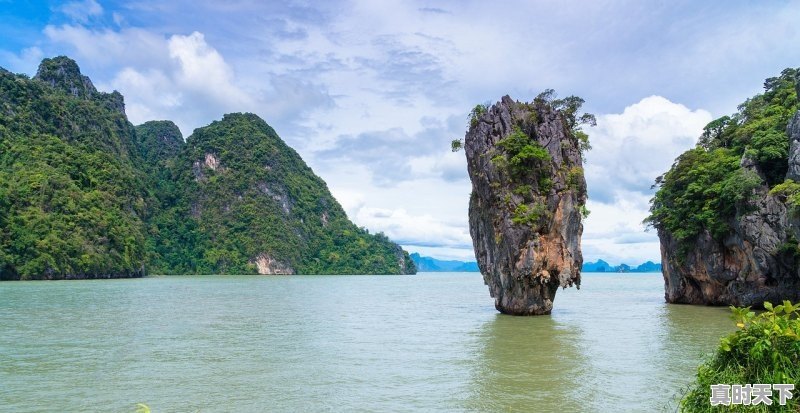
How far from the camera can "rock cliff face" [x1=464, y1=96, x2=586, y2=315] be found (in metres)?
25.4

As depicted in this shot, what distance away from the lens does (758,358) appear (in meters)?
6.03

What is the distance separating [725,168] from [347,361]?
2311 cm

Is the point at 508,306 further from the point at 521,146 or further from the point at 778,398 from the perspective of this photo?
the point at 778,398

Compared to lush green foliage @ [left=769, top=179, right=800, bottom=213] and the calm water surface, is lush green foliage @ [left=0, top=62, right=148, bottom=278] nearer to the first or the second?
the calm water surface

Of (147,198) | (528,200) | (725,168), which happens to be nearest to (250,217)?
(147,198)

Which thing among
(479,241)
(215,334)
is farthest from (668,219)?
(215,334)

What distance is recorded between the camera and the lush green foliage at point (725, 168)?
26688 millimetres

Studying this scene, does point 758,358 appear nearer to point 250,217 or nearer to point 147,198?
point 250,217

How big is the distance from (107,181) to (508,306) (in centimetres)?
7778

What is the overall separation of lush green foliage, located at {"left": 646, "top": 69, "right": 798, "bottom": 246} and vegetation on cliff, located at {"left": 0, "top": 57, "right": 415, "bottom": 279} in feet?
211

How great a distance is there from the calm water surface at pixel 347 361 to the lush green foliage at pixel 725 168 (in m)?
5.17

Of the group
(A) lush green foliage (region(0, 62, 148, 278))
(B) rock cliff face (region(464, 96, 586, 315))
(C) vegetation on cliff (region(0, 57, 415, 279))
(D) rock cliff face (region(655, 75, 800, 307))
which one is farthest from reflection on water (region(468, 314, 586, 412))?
(C) vegetation on cliff (region(0, 57, 415, 279))

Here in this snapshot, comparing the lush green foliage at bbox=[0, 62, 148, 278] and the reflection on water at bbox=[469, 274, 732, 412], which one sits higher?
the lush green foliage at bbox=[0, 62, 148, 278]

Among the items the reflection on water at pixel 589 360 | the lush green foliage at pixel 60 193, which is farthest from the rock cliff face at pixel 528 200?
the lush green foliage at pixel 60 193
